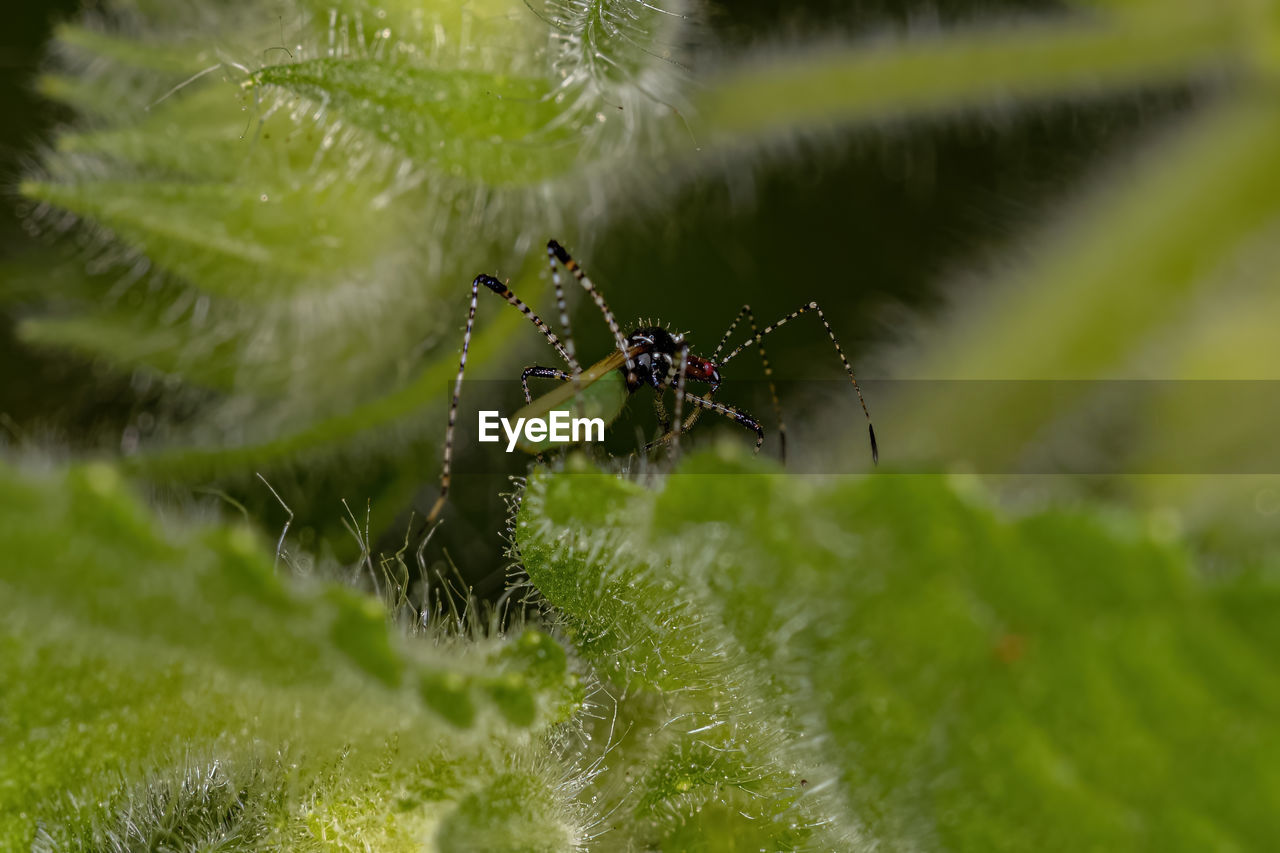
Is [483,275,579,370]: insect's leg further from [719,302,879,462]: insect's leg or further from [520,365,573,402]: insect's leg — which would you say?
[719,302,879,462]: insect's leg

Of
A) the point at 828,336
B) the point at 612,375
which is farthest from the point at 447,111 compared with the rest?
the point at 828,336

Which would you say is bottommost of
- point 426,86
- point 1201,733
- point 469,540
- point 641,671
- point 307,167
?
point 469,540

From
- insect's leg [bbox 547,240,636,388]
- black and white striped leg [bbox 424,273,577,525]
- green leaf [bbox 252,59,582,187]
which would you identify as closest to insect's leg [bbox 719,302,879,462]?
insect's leg [bbox 547,240,636,388]

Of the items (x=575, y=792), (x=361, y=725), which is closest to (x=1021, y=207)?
(x=575, y=792)

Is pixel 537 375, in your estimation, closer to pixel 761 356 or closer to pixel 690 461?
pixel 761 356

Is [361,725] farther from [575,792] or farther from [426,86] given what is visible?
[426,86]

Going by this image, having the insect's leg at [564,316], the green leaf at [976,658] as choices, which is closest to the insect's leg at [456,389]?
the insect's leg at [564,316]
